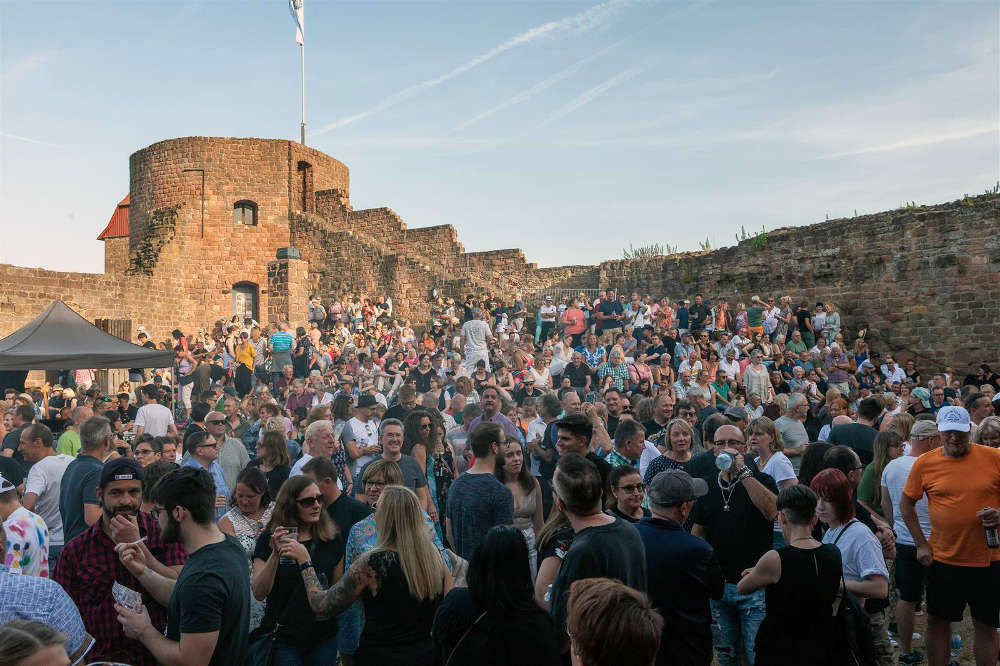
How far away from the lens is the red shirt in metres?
3.02

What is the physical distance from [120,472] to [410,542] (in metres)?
1.42

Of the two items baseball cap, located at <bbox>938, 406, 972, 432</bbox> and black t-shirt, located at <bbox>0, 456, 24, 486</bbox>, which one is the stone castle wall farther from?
black t-shirt, located at <bbox>0, 456, 24, 486</bbox>

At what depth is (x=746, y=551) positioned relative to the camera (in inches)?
166

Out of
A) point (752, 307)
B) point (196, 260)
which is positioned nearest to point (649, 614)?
point (752, 307)

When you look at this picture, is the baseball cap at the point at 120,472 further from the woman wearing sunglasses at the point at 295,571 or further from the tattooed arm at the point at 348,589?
the tattooed arm at the point at 348,589

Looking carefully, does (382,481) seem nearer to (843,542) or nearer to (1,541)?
(1,541)

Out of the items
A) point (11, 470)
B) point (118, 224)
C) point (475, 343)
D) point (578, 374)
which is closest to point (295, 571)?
point (11, 470)

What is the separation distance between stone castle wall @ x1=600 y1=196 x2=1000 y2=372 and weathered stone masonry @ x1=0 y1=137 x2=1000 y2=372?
2 centimetres

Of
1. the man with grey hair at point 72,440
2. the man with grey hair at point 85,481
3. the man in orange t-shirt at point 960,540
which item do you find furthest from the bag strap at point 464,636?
the man with grey hair at point 72,440

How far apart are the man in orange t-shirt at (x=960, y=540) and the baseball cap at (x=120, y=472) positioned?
437 cm

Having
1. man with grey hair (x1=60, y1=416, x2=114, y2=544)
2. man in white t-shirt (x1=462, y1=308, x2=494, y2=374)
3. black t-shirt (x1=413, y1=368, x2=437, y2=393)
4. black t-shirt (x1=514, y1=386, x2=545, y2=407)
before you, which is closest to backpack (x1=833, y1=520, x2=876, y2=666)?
man with grey hair (x1=60, y1=416, x2=114, y2=544)

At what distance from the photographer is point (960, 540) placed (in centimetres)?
450

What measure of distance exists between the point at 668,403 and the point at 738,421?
37.1 inches

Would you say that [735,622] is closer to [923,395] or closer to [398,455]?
[398,455]
